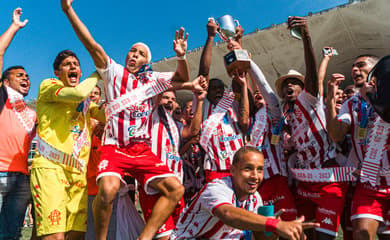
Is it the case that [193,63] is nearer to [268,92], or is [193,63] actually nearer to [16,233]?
[268,92]

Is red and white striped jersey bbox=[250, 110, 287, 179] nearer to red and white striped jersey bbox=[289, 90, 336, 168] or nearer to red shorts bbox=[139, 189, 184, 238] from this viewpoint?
red and white striped jersey bbox=[289, 90, 336, 168]

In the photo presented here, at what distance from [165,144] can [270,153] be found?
3.97ft

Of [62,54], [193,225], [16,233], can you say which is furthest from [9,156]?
[193,225]

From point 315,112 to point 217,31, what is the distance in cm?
158

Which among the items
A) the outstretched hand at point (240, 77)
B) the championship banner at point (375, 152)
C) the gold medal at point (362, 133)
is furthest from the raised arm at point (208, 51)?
the championship banner at point (375, 152)

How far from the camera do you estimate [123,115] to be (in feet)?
11.0

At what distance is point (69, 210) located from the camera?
3178 mm

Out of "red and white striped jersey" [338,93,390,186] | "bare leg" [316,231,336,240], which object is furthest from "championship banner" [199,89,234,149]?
"bare leg" [316,231,336,240]

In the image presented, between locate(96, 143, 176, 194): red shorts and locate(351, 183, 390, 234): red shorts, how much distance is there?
5.73 feet

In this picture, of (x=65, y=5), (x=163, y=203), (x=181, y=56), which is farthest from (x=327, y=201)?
(x=65, y=5)

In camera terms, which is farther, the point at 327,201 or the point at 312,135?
the point at 312,135

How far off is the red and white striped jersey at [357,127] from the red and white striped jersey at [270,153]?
72cm

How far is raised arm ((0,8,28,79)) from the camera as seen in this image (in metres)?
3.35

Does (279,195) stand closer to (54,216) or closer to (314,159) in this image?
(314,159)
